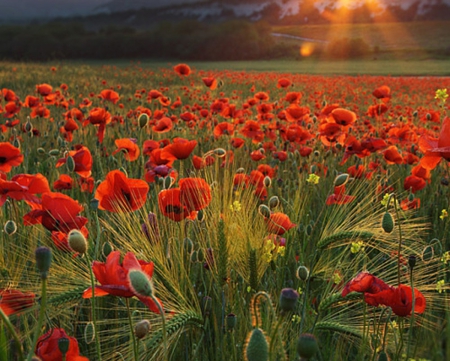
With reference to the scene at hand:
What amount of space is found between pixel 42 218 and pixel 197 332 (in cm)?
58

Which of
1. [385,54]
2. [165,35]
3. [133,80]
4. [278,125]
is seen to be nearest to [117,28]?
[165,35]

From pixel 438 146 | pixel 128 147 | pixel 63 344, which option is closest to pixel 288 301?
pixel 63 344

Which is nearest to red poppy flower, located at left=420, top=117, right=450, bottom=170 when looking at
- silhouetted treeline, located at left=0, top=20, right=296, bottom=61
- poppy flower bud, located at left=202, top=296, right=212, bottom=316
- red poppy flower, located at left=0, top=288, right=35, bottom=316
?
poppy flower bud, located at left=202, top=296, right=212, bottom=316

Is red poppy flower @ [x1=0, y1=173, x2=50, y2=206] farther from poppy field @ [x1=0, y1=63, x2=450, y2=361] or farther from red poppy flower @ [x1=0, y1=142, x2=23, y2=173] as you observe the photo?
red poppy flower @ [x1=0, y1=142, x2=23, y2=173]

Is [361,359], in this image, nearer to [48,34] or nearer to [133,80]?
[133,80]

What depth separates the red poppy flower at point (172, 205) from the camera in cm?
144

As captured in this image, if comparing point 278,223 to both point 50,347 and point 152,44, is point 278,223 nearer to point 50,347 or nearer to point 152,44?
point 50,347

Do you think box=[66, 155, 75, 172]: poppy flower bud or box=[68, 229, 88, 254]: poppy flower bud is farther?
box=[66, 155, 75, 172]: poppy flower bud

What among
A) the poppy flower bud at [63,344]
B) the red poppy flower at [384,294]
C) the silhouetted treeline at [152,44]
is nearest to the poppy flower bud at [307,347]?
the red poppy flower at [384,294]

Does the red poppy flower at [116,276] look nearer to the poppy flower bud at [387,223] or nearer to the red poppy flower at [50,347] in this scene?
the red poppy flower at [50,347]

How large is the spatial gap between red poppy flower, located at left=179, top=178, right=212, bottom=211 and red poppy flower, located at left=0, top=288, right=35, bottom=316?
0.51 meters

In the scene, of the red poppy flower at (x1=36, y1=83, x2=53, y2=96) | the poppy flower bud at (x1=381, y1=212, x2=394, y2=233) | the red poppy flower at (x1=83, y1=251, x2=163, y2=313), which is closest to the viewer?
the red poppy flower at (x1=83, y1=251, x2=163, y2=313)

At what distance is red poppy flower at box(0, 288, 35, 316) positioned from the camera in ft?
3.24

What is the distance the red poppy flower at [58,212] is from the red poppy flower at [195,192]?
11.6 inches
